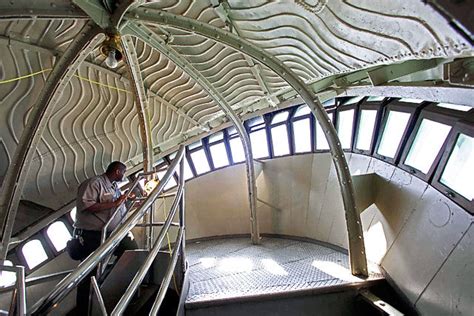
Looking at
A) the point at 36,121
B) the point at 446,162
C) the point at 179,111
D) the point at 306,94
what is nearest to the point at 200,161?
the point at 179,111

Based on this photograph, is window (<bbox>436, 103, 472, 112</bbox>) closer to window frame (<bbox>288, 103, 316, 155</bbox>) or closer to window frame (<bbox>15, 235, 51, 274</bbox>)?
window frame (<bbox>288, 103, 316, 155</bbox>)

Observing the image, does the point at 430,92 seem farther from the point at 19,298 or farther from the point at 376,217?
the point at 19,298

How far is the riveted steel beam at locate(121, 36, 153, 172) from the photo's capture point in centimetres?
402

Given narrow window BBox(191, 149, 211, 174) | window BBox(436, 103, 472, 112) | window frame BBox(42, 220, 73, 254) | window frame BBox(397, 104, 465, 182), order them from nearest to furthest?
1. window BBox(436, 103, 472, 112)
2. window frame BBox(397, 104, 465, 182)
3. window frame BBox(42, 220, 73, 254)
4. narrow window BBox(191, 149, 211, 174)

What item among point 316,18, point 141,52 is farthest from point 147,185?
point 316,18

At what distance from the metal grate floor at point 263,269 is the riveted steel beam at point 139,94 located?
1.92 meters

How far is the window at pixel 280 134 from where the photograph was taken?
646 cm

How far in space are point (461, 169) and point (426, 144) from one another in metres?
0.58

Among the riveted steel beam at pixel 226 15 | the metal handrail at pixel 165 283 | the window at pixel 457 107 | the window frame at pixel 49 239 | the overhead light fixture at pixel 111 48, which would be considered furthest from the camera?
the window frame at pixel 49 239

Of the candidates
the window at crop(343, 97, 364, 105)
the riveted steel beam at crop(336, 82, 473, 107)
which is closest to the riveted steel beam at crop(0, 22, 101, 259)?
the riveted steel beam at crop(336, 82, 473, 107)

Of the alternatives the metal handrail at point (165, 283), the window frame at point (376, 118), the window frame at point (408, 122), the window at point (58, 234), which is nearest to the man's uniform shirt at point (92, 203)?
the metal handrail at point (165, 283)

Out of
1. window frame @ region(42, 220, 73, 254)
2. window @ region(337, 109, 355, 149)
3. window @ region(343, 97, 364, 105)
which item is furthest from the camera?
window frame @ region(42, 220, 73, 254)

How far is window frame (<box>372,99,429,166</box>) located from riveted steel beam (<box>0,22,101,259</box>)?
3607 millimetres

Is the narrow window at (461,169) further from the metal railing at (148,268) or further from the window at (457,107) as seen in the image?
the metal railing at (148,268)
